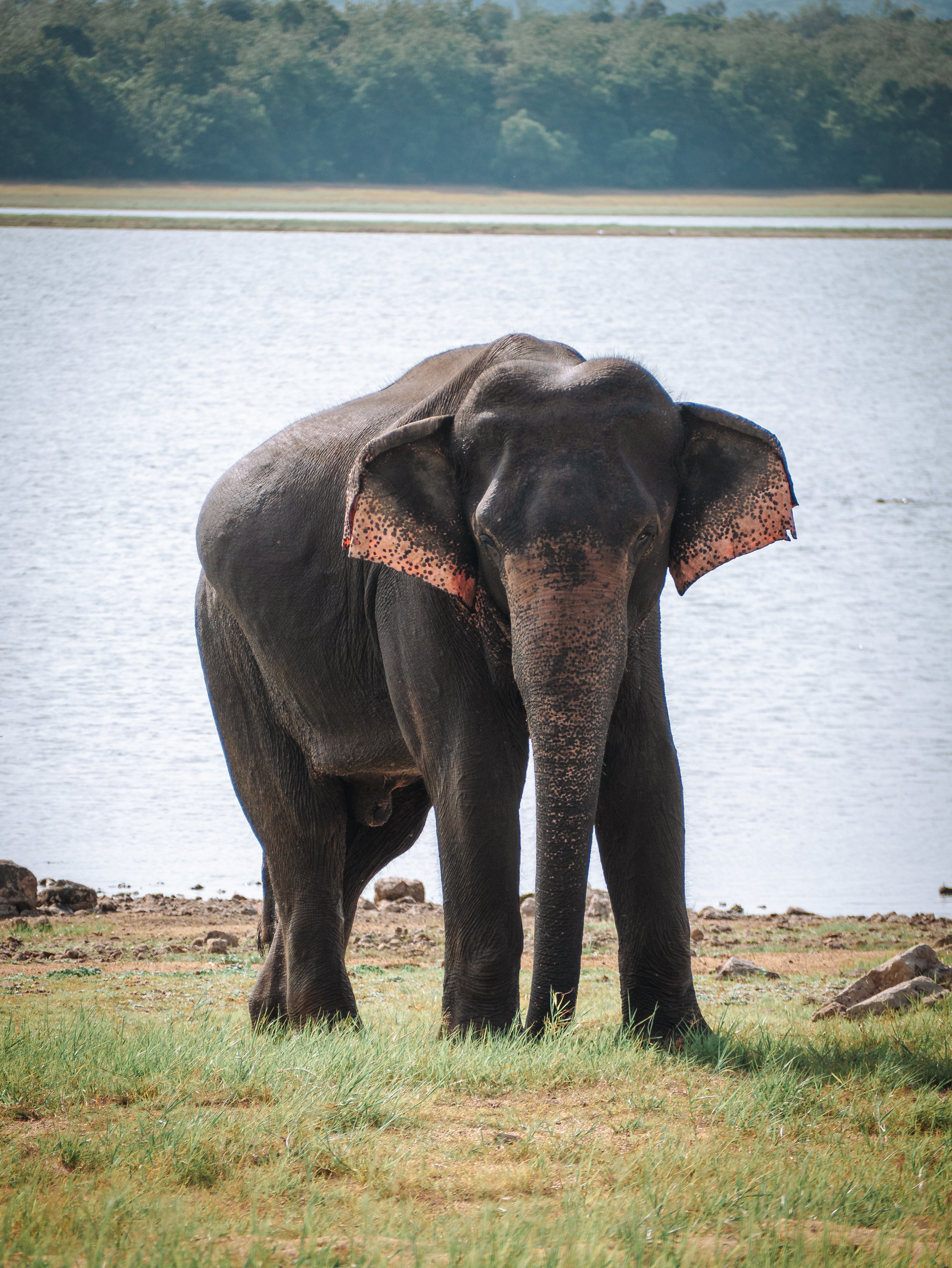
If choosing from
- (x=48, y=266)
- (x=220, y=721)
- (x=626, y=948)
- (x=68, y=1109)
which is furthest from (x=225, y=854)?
(x=48, y=266)

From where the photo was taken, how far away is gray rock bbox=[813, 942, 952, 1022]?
659cm

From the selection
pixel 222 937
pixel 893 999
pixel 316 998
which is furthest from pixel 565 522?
pixel 222 937

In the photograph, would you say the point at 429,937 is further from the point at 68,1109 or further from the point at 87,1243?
the point at 87,1243

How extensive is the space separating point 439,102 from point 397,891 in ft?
200

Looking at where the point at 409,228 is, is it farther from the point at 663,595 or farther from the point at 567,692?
the point at 567,692

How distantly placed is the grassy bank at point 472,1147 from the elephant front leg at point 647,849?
0.62 ft

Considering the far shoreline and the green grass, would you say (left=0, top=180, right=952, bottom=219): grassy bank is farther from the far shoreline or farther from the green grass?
the green grass

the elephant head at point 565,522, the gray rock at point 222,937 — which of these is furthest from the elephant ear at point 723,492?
the gray rock at point 222,937

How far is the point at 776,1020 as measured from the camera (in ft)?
21.9

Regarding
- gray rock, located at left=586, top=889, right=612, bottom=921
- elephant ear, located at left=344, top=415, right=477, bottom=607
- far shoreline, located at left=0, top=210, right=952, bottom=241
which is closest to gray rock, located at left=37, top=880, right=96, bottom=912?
gray rock, located at left=586, top=889, right=612, bottom=921

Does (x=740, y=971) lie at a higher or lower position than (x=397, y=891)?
lower

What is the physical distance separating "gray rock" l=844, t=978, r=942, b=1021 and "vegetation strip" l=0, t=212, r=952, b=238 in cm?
5765

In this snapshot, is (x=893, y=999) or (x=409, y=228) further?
(x=409, y=228)

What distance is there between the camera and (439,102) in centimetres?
6662
